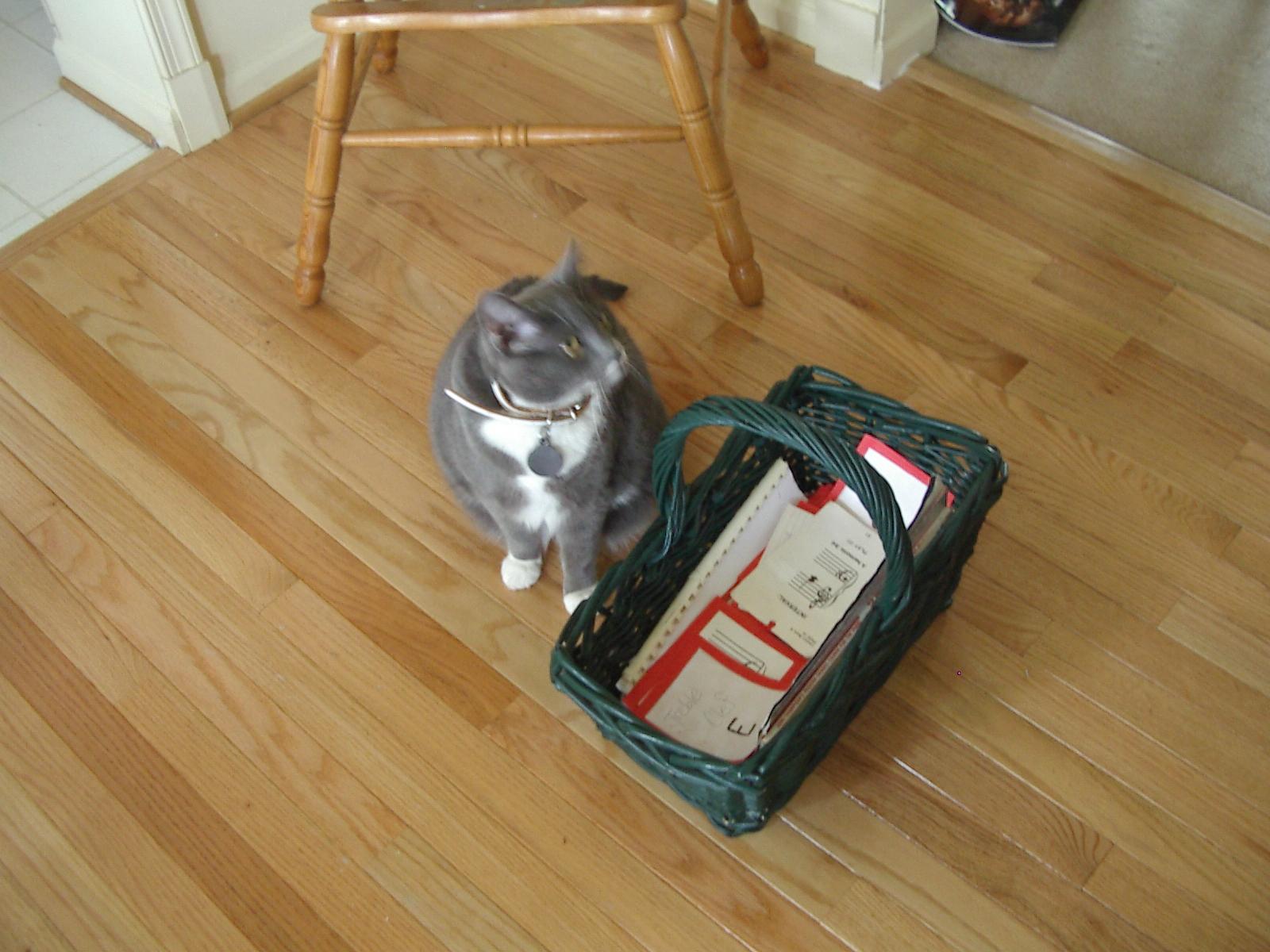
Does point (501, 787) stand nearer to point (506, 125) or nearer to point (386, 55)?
point (506, 125)

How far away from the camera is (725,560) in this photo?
4.59ft

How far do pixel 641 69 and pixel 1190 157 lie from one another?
95 centimetres

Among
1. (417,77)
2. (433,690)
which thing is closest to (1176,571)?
(433,690)

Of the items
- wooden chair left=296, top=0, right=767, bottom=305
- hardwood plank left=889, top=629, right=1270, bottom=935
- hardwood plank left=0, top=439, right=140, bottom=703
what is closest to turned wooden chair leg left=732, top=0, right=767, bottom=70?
wooden chair left=296, top=0, right=767, bottom=305

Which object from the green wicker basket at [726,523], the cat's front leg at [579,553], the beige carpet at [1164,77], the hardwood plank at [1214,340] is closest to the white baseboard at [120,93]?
the cat's front leg at [579,553]

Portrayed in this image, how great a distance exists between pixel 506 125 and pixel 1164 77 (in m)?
1.20

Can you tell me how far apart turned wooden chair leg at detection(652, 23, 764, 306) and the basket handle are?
0.54 metres

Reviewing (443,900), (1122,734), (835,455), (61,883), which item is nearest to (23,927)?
(61,883)

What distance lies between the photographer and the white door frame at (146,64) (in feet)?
6.26

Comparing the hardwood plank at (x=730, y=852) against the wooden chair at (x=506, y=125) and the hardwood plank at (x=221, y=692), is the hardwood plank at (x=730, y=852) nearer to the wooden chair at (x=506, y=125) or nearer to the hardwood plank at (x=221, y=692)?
the hardwood plank at (x=221, y=692)

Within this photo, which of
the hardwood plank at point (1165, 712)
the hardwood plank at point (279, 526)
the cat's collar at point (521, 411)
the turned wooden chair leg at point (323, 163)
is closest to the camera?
the cat's collar at point (521, 411)

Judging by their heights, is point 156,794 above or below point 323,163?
below

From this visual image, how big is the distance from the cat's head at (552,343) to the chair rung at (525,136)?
433 mm

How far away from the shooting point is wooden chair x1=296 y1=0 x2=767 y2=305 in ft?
4.86
